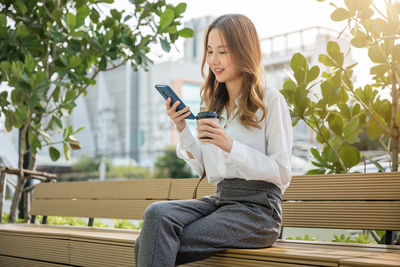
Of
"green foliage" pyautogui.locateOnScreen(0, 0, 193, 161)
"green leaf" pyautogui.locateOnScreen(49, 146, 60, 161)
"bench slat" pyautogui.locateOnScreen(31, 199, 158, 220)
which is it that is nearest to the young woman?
"bench slat" pyautogui.locateOnScreen(31, 199, 158, 220)

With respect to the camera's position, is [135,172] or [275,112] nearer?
[275,112]

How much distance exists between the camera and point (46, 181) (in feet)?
14.7

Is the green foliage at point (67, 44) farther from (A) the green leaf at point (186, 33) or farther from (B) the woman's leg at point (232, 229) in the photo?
(B) the woman's leg at point (232, 229)

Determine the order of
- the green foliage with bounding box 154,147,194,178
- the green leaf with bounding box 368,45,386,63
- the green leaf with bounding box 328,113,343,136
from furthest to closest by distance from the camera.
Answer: the green foliage with bounding box 154,147,194,178
the green leaf with bounding box 328,113,343,136
the green leaf with bounding box 368,45,386,63

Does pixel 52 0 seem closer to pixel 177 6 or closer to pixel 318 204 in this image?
pixel 177 6

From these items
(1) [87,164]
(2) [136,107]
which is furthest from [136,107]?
(1) [87,164]

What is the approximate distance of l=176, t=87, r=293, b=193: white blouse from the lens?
1.82m

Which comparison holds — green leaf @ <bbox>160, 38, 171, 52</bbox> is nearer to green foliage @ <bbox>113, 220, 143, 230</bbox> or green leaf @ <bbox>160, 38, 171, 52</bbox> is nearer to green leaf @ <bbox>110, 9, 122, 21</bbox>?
green leaf @ <bbox>110, 9, 122, 21</bbox>

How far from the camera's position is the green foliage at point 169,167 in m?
34.8

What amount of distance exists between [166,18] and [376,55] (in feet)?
5.52

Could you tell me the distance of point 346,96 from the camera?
284cm

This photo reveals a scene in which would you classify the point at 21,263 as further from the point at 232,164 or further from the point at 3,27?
the point at 232,164

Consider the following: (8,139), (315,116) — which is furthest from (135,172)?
(315,116)

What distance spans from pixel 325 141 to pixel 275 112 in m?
1.03
